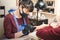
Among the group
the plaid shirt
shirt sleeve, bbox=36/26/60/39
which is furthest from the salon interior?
shirt sleeve, bbox=36/26/60/39

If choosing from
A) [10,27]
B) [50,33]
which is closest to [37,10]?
[10,27]

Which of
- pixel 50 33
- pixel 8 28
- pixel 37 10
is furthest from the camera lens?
pixel 37 10

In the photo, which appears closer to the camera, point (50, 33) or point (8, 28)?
point (50, 33)

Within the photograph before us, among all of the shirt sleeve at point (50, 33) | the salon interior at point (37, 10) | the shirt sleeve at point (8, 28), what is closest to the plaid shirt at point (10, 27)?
the shirt sleeve at point (8, 28)

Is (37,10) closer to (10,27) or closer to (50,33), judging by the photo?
(10,27)

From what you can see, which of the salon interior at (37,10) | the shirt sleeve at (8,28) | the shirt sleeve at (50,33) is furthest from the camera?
the salon interior at (37,10)

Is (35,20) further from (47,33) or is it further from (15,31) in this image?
(47,33)

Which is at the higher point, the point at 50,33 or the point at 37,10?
the point at 37,10

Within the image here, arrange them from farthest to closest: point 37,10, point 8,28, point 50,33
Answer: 1. point 37,10
2. point 8,28
3. point 50,33

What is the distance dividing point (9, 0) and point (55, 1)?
1.35 m

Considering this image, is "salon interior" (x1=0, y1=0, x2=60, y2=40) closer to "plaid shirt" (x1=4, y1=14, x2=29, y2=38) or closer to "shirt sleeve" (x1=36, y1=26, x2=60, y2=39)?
"plaid shirt" (x1=4, y1=14, x2=29, y2=38)

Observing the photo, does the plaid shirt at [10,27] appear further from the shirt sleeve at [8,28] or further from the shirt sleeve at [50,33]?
the shirt sleeve at [50,33]

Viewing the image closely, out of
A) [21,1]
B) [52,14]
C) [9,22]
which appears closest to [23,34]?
[9,22]

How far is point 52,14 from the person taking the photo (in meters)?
3.05
